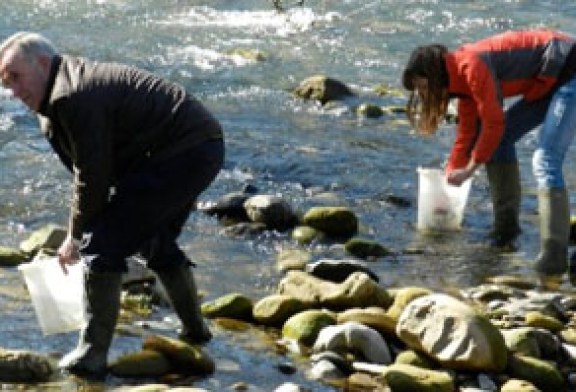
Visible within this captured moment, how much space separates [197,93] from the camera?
12102 millimetres

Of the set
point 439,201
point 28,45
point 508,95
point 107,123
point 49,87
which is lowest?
point 439,201

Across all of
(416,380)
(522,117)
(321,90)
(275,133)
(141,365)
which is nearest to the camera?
(416,380)

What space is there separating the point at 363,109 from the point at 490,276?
14.3ft

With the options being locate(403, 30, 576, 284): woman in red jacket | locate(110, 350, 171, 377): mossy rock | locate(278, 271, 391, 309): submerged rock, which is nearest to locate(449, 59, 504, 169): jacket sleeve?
locate(403, 30, 576, 284): woman in red jacket

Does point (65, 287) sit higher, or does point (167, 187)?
point (167, 187)

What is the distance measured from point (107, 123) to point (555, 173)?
3.04m

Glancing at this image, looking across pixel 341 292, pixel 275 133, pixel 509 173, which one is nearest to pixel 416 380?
pixel 341 292

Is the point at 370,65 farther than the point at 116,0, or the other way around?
the point at 116,0

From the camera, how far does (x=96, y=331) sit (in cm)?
536

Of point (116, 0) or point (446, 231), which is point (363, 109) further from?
point (116, 0)

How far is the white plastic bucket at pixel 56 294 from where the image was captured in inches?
212

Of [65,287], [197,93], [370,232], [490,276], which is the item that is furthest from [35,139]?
[65,287]

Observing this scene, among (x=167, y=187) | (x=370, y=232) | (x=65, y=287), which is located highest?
(x=167, y=187)

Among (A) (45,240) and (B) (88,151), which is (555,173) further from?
(B) (88,151)
